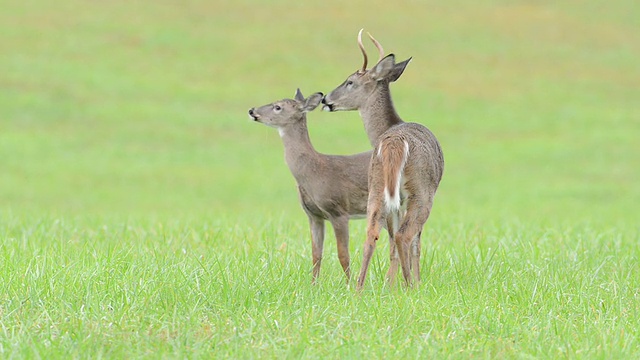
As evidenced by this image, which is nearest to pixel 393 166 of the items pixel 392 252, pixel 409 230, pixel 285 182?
pixel 409 230

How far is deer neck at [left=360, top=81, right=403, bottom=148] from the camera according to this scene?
8.60 m

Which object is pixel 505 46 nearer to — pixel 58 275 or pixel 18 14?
pixel 18 14

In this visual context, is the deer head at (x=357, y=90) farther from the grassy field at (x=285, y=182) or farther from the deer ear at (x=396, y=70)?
the grassy field at (x=285, y=182)

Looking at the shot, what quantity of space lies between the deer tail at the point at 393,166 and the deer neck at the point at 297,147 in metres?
1.32

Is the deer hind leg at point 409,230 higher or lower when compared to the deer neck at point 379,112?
lower

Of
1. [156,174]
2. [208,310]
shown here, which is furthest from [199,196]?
[208,310]

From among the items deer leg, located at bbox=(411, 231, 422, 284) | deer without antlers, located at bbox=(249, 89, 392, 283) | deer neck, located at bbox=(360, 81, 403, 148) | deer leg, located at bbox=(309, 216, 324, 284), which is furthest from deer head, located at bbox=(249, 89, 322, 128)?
deer leg, located at bbox=(411, 231, 422, 284)

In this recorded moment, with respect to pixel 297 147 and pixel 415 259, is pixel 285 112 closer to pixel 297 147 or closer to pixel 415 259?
pixel 297 147

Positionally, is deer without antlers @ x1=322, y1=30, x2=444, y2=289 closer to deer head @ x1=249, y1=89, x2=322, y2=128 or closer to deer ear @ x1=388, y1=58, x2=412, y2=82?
deer ear @ x1=388, y1=58, x2=412, y2=82

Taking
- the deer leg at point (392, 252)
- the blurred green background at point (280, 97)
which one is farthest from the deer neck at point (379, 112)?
the blurred green background at point (280, 97)

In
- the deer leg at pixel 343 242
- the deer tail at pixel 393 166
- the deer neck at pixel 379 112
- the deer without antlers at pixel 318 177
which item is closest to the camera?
the deer tail at pixel 393 166

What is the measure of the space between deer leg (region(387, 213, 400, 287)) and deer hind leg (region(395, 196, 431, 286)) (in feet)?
0.44

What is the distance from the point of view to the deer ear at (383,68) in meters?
8.50

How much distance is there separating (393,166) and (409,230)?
1.42 feet
